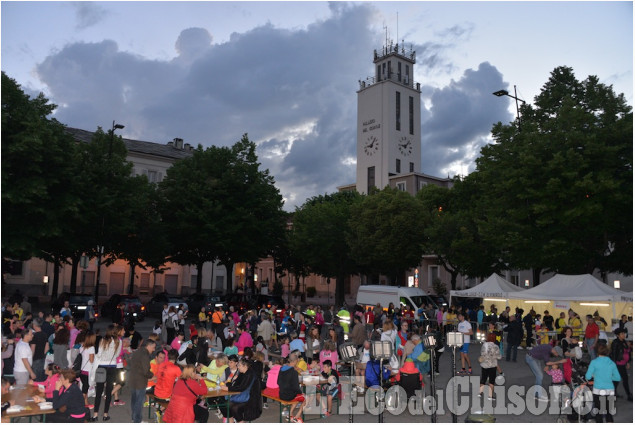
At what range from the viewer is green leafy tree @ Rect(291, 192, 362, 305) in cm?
4884

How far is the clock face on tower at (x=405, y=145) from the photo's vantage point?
73688 mm

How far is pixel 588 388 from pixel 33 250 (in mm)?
28529

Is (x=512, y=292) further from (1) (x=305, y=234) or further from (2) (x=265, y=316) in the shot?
(1) (x=305, y=234)

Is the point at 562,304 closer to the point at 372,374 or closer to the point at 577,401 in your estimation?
the point at 577,401

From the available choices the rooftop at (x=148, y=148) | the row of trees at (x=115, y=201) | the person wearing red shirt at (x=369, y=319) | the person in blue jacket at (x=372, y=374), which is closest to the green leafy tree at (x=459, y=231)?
the person wearing red shirt at (x=369, y=319)

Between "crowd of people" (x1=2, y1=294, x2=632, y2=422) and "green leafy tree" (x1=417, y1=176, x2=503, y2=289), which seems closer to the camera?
"crowd of people" (x1=2, y1=294, x2=632, y2=422)

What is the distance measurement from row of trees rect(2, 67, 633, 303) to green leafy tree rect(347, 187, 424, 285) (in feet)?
0.34

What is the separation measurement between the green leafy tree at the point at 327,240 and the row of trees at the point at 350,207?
0.13 m

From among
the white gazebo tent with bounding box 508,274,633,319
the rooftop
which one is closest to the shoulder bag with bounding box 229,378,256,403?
the white gazebo tent with bounding box 508,274,633,319

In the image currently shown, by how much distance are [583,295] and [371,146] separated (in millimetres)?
52649

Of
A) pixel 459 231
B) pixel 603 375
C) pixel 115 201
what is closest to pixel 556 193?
pixel 459 231

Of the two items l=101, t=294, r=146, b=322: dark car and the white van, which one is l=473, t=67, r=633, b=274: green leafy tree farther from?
l=101, t=294, r=146, b=322: dark car

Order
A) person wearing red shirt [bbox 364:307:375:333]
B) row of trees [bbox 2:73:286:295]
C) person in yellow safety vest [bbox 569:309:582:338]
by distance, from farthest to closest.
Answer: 1. row of trees [bbox 2:73:286:295]
2. person wearing red shirt [bbox 364:307:375:333]
3. person in yellow safety vest [bbox 569:309:582:338]

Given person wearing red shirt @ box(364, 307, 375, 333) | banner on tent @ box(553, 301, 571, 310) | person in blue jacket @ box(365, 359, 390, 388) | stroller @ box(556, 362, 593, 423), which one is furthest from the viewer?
person wearing red shirt @ box(364, 307, 375, 333)
